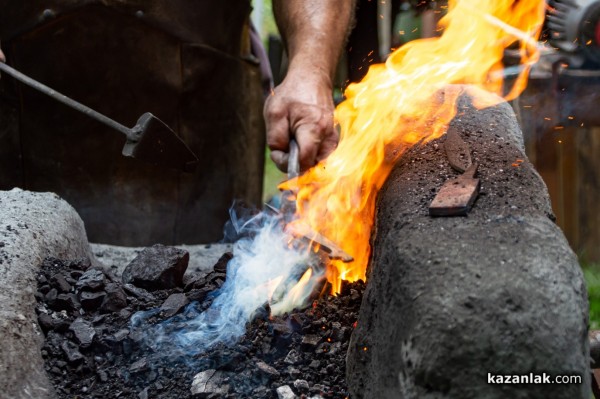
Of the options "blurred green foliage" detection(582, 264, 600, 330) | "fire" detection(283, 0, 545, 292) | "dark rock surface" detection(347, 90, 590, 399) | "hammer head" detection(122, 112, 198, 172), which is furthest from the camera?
"blurred green foliage" detection(582, 264, 600, 330)

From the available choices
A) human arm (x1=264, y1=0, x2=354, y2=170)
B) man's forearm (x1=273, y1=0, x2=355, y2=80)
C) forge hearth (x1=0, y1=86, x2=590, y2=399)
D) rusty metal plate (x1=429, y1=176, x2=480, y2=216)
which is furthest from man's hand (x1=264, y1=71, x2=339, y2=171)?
rusty metal plate (x1=429, y1=176, x2=480, y2=216)

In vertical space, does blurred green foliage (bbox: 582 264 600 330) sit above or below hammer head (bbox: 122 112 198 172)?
below

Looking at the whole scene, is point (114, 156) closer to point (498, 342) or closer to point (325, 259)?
point (325, 259)

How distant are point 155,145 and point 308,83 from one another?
0.74m

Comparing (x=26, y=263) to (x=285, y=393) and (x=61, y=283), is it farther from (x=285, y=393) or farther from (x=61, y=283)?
(x=285, y=393)

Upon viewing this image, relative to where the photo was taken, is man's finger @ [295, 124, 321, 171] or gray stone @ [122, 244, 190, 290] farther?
man's finger @ [295, 124, 321, 171]

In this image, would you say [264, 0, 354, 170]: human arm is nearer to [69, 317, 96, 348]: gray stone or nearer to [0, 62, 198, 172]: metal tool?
[0, 62, 198, 172]: metal tool

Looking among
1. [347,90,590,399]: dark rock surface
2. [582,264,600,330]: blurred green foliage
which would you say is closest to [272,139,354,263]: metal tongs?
[347,90,590,399]: dark rock surface

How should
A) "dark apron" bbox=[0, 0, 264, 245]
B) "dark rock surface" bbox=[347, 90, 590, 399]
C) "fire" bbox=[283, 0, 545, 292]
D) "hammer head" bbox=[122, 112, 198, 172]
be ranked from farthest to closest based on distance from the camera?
"dark apron" bbox=[0, 0, 264, 245]
"hammer head" bbox=[122, 112, 198, 172]
"fire" bbox=[283, 0, 545, 292]
"dark rock surface" bbox=[347, 90, 590, 399]

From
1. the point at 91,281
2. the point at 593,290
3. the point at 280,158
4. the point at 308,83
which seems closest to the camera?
the point at 91,281

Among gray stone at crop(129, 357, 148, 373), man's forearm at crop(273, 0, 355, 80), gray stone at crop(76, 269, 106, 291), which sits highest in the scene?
man's forearm at crop(273, 0, 355, 80)

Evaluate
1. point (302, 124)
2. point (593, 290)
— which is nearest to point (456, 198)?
point (302, 124)

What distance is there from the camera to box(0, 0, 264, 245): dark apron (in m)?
3.80

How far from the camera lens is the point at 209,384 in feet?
6.73
